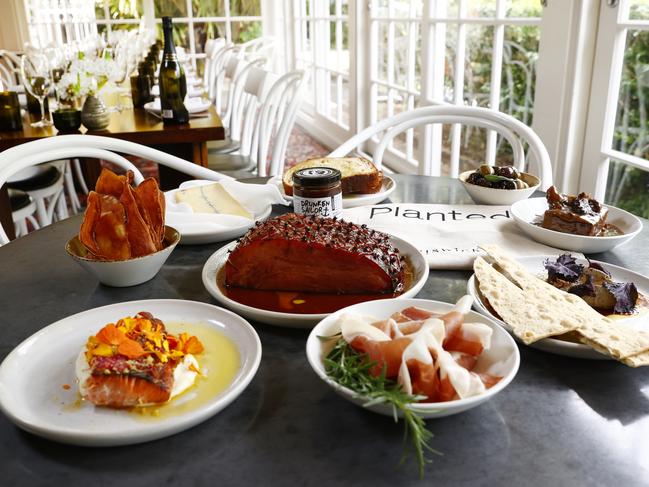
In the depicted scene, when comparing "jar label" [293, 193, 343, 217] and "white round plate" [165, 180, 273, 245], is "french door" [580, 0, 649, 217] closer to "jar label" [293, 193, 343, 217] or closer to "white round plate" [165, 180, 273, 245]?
"jar label" [293, 193, 343, 217]

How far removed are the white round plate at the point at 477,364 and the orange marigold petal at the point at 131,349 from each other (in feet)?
0.62

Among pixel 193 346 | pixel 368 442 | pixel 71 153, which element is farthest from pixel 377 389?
pixel 71 153

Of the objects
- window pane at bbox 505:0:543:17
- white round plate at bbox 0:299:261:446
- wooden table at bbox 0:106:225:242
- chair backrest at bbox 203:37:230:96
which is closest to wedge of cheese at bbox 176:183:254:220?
white round plate at bbox 0:299:261:446

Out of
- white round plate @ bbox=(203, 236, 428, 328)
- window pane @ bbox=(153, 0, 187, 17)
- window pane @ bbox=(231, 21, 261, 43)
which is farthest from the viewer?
window pane @ bbox=(231, 21, 261, 43)

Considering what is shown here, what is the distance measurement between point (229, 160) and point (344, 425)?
280 centimetres

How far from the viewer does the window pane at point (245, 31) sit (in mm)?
6953

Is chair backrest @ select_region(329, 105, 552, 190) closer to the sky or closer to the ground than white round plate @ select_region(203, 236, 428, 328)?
closer to the sky

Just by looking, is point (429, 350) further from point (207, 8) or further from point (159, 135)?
point (207, 8)

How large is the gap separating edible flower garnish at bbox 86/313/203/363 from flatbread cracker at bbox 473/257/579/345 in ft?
1.33

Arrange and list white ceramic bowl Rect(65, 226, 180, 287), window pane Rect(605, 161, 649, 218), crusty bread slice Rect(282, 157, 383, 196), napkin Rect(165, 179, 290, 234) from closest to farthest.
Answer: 1. white ceramic bowl Rect(65, 226, 180, 287)
2. napkin Rect(165, 179, 290, 234)
3. crusty bread slice Rect(282, 157, 383, 196)
4. window pane Rect(605, 161, 649, 218)

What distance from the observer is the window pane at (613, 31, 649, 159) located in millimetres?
2119

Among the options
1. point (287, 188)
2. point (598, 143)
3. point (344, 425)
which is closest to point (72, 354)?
point (344, 425)

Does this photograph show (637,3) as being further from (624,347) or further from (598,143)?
(624,347)

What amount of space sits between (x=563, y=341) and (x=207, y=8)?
6.72m
